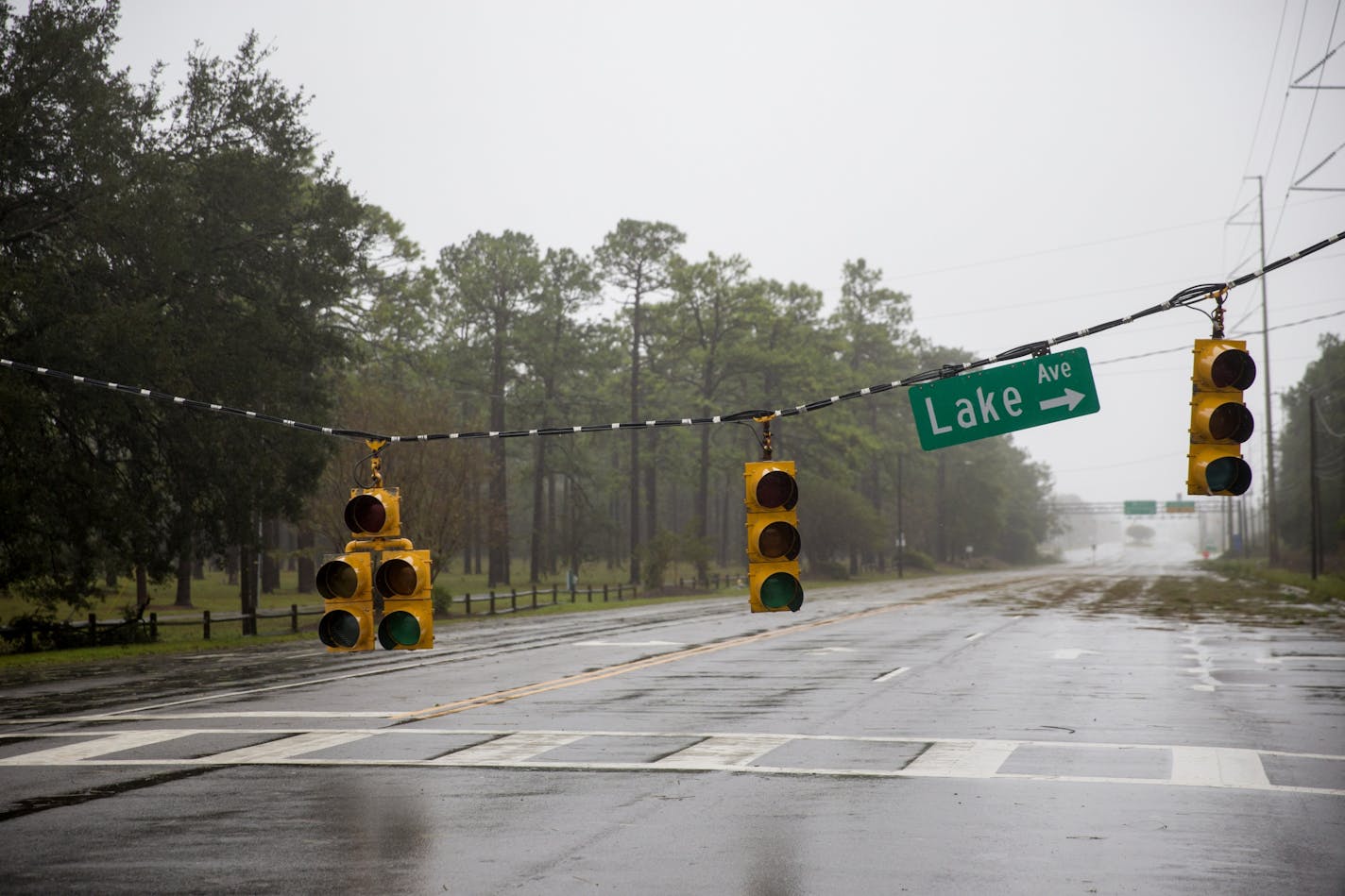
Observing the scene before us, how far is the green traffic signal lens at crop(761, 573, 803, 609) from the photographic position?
11250 millimetres

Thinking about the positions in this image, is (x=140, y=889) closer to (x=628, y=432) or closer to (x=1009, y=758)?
(x=1009, y=758)

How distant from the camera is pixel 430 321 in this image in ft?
270

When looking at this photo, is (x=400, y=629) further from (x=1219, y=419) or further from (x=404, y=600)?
(x=1219, y=419)

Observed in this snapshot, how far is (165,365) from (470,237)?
4958 centimetres

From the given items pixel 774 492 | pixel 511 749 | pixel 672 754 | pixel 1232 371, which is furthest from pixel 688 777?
pixel 1232 371

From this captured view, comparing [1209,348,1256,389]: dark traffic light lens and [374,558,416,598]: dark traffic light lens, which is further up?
[1209,348,1256,389]: dark traffic light lens


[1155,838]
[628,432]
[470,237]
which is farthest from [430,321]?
[1155,838]

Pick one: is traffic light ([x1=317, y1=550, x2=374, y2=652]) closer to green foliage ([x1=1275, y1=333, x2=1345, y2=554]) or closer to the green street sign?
the green street sign

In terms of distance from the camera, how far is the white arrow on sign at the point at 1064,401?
12664mm

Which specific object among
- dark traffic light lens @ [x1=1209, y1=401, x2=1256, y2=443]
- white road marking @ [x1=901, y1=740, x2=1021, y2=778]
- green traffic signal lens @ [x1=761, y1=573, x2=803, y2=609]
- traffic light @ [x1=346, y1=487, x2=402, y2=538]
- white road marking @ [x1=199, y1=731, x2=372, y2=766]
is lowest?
white road marking @ [x1=901, y1=740, x2=1021, y2=778]

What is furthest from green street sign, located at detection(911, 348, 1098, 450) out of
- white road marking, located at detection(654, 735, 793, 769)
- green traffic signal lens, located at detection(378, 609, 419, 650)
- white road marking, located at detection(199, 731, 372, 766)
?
white road marking, located at detection(199, 731, 372, 766)

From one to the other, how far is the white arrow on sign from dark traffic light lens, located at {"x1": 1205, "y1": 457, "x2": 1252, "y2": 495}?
1.70m

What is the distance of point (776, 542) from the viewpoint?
11352mm

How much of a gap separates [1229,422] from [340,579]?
7.31 meters
